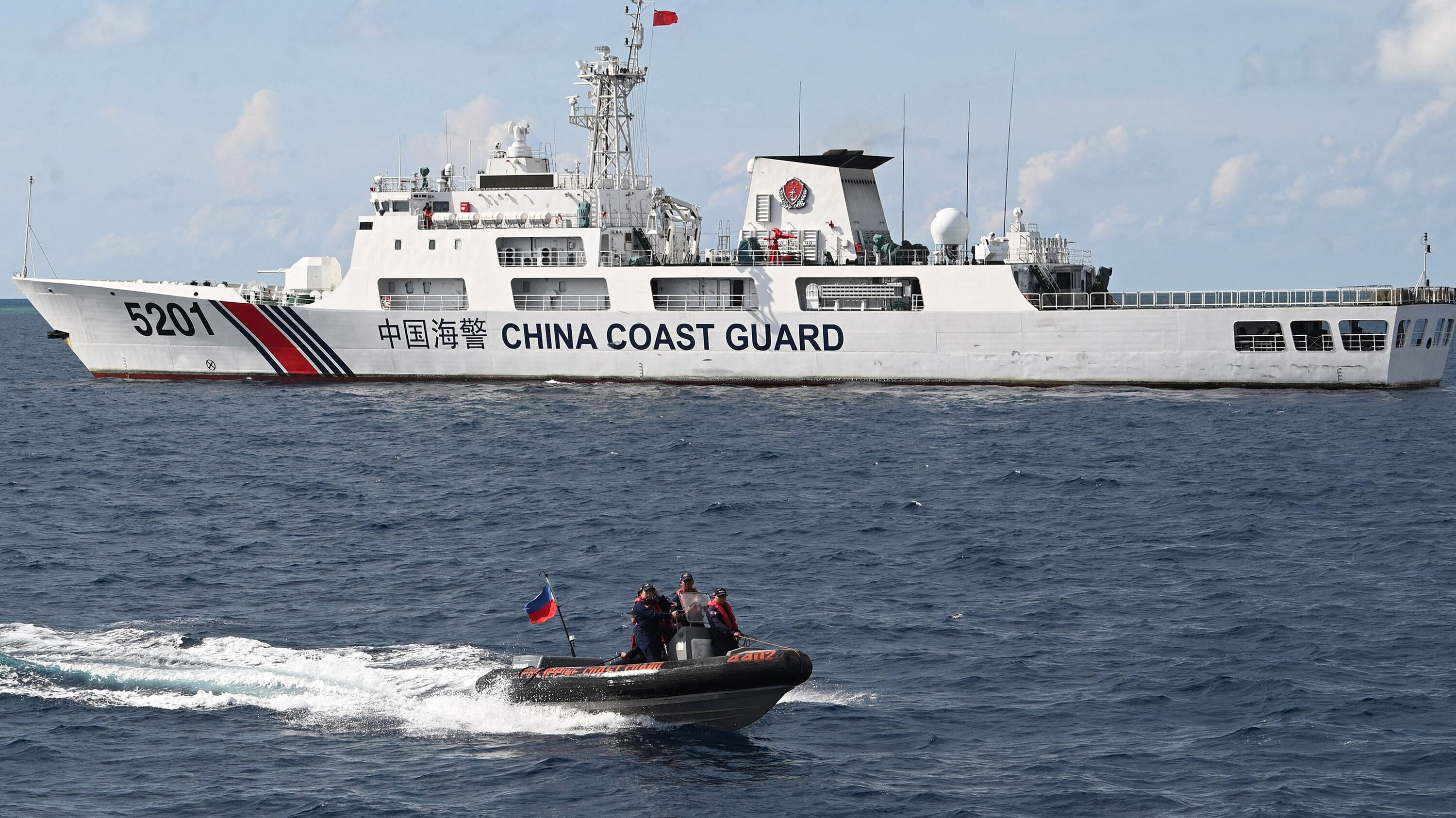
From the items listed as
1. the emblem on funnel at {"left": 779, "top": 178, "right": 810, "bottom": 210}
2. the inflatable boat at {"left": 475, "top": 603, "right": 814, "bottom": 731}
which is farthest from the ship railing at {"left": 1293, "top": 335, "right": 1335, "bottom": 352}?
the inflatable boat at {"left": 475, "top": 603, "right": 814, "bottom": 731}

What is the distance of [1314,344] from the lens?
45250 mm

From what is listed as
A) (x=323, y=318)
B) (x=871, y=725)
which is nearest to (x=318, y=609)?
(x=871, y=725)

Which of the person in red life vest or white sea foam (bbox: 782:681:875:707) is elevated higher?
the person in red life vest

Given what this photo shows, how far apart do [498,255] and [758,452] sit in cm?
1762

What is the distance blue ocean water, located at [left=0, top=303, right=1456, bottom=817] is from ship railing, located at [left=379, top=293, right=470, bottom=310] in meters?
10.9

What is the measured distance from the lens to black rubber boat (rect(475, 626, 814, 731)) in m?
16.1

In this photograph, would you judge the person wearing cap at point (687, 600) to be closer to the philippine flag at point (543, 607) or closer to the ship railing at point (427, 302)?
the philippine flag at point (543, 607)

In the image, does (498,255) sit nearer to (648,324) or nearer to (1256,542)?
(648,324)

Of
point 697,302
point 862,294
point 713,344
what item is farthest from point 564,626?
point 697,302

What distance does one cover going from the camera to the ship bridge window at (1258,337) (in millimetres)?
44875

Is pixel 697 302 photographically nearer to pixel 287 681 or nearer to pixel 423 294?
pixel 423 294

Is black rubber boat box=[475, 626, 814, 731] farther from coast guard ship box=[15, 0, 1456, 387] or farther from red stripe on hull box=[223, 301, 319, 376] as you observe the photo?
red stripe on hull box=[223, 301, 319, 376]

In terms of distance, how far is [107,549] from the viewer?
2539 cm

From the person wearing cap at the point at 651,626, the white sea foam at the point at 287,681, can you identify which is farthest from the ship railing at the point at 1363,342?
the white sea foam at the point at 287,681
